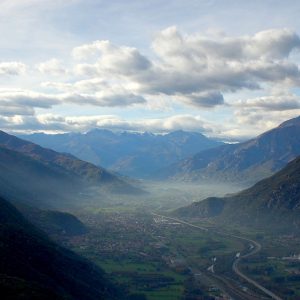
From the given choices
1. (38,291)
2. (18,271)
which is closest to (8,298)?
(38,291)

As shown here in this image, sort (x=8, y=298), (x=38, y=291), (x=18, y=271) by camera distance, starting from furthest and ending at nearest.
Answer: (x=18, y=271) < (x=38, y=291) < (x=8, y=298)

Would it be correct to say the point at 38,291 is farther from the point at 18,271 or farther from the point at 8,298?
the point at 18,271

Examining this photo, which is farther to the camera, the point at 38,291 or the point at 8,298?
the point at 38,291

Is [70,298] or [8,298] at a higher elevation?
[8,298]

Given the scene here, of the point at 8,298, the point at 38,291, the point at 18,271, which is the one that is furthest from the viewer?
the point at 18,271

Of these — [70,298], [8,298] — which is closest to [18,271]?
[70,298]

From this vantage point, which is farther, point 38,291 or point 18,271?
point 18,271

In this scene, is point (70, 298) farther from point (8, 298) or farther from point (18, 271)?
point (8, 298)
